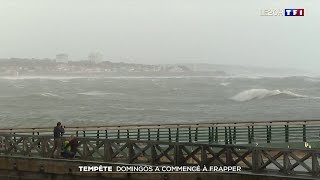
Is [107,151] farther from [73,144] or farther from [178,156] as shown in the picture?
[178,156]

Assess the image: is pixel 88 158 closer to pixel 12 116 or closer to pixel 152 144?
pixel 152 144

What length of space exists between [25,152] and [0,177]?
994 mm

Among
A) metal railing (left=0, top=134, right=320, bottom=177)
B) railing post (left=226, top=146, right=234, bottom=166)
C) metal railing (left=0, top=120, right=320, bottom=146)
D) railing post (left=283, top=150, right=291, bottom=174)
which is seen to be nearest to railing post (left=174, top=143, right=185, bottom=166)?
metal railing (left=0, top=134, right=320, bottom=177)

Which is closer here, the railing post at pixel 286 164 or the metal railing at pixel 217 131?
the railing post at pixel 286 164

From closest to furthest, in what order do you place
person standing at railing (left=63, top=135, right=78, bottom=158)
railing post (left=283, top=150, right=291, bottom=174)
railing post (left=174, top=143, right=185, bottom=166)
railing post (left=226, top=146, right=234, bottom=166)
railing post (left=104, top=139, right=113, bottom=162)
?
railing post (left=283, top=150, right=291, bottom=174) → railing post (left=226, top=146, right=234, bottom=166) → railing post (left=174, top=143, right=185, bottom=166) → railing post (left=104, top=139, right=113, bottom=162) → person standing at railing (left=63, top=135, right=78, bottom=158)

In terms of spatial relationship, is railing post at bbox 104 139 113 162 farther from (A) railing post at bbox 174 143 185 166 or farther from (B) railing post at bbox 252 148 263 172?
(B) railing post at bbox 252 148 263 172

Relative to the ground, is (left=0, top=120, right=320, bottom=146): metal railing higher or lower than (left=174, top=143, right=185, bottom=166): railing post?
lower

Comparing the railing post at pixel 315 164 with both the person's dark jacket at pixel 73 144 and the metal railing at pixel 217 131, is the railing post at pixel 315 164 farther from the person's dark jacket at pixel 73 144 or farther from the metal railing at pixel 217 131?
the metal railing at pixel 217 131

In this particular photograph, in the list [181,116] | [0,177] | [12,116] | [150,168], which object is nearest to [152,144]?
[150,168]

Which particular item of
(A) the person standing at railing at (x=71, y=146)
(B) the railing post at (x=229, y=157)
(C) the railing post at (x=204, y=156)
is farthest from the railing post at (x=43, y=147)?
(B) the railing post at (x=229, y=157)

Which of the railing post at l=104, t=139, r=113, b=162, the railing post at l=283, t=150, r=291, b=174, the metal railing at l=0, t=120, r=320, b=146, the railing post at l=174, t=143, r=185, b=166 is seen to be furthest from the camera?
the metal railing at l=0, t=120, r=320, b=146

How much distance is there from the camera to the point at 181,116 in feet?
198

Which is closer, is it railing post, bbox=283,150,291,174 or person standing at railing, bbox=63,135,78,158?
railing post, bbox=283,150,291,174

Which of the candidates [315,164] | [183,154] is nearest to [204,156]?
[183,154]
